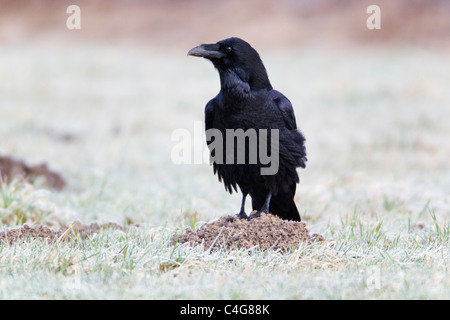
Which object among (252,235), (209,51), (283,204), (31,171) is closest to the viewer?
(252,235)

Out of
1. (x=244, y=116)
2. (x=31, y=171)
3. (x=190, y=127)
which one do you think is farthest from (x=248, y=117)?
(x=190, y=127)

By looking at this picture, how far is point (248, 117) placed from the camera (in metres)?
3.87

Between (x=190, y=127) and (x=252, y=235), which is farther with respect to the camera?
(x=190, y=127)

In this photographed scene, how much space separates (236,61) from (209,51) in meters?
0.18

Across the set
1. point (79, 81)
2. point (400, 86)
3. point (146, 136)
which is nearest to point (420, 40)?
point (400, 86)

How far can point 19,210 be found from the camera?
4996mm

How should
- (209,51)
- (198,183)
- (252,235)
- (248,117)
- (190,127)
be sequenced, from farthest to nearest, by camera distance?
(190,127) < (198,183) < (209,51) < (248,117) < (252,235)

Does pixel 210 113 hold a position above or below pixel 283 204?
above

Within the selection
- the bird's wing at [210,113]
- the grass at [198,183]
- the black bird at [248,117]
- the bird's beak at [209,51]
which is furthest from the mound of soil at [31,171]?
the bird's beak at [209,51]

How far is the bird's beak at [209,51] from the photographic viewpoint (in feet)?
13.0

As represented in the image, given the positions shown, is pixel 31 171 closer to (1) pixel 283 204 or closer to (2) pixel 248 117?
(1) pixel 283 204

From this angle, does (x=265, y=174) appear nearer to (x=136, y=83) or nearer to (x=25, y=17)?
(x=136, y=83)

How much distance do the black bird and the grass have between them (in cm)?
47

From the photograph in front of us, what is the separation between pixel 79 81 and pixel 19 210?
1044cm
